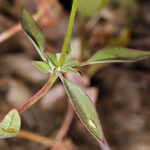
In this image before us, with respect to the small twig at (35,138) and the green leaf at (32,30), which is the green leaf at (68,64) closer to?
the green leaf at (32,30)

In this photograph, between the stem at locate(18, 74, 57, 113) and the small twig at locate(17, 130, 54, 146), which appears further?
the small twig at locate(17, 130, 54, 146)

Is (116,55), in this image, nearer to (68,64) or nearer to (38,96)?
(68,64)

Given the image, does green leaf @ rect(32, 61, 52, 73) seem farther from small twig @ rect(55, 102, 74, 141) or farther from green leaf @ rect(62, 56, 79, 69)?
small twig @ rect(55, 102, 74, 141)

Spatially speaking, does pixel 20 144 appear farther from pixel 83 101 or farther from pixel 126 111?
pixel 83 101

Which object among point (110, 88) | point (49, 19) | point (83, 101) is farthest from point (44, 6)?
point (83, 101)

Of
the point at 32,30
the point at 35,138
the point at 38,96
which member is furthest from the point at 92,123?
the point at 35,138

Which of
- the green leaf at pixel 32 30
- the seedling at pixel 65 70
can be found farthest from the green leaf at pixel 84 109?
the green leaf at pixel 32 30

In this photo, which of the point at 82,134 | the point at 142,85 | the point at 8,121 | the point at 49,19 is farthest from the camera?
the point at 142,85

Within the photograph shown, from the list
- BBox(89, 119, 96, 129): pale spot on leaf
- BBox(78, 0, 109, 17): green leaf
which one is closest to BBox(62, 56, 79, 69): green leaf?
BBox(89, 119, 96, 129): pale spot on leaf
